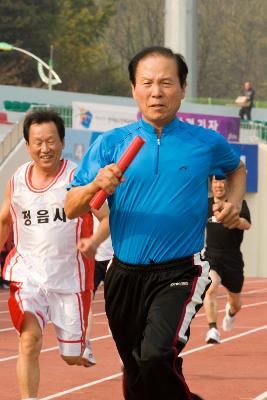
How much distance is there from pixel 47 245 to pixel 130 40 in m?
83.5

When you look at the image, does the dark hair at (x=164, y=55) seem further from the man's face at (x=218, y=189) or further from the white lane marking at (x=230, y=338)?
the white lane marking at (x=230, y=338)

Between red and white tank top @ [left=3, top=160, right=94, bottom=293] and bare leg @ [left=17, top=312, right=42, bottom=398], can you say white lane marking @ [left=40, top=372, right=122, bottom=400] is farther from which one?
bare leg @ [left=17, top=312, right=42, bottom=398]

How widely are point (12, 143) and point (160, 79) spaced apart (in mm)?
25659

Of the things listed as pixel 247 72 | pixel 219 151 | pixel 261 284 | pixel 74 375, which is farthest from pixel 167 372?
pixel 247 72

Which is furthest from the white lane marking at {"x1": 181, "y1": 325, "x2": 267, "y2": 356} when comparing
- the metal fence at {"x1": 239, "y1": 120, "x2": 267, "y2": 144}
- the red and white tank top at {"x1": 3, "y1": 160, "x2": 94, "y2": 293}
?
the metal fence at {"x1": 239, "y1": 120, "x2": 267, "y2": 144}

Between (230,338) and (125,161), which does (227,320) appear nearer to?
(230,338)

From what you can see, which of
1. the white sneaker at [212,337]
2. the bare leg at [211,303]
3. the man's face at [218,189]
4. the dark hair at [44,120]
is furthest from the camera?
the white sneaker at [212,337]

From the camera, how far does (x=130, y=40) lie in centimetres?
9219

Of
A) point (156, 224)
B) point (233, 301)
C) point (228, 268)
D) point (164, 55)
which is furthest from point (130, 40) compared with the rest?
point (156, 224)

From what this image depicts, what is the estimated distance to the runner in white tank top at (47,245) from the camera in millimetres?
9344

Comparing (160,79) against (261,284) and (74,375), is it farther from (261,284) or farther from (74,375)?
(261,284)

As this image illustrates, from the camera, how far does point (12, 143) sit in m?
32.6

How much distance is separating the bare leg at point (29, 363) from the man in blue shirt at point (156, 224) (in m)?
1.69

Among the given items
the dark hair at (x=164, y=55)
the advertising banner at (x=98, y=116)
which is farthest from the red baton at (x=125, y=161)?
the advertising banner at (x=98, y=116)
